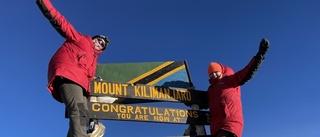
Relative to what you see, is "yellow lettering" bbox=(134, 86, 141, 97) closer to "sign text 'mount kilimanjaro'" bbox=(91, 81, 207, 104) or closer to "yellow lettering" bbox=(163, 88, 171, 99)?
"sign text 'mount kilimanjaro'" bbox=(91, 81, 207, 104)

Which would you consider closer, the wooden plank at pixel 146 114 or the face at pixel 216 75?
→ the wooden plank at pixel 146 114

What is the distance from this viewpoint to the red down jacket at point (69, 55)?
5339 mm

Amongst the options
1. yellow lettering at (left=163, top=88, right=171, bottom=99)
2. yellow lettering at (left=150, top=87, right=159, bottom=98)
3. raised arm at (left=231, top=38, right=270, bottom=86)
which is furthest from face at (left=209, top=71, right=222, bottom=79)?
yellow lettering at (left=150, top=87, right=159, bottom=98)

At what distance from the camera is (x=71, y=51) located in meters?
5.67

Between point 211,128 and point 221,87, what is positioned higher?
point 221,87

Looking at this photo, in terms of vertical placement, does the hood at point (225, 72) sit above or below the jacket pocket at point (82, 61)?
above

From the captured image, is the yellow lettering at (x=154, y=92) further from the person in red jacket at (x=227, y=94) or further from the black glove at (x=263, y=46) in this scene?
the black glove at (x=263, y=46)

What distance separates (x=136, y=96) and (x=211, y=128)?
139 cm

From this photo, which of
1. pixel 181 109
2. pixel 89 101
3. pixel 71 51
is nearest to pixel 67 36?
pixel 71 51

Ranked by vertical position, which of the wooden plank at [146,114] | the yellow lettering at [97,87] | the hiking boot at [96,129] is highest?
the yellow lettering at [97,87]

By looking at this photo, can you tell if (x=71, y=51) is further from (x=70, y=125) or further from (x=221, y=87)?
(x=221, y=87)

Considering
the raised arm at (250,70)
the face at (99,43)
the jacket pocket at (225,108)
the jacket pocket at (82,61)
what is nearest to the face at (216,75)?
the raised arm at (250,70)

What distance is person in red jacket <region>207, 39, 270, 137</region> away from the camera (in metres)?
6.40

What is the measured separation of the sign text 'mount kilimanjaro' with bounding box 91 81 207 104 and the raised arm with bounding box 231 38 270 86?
687mm
